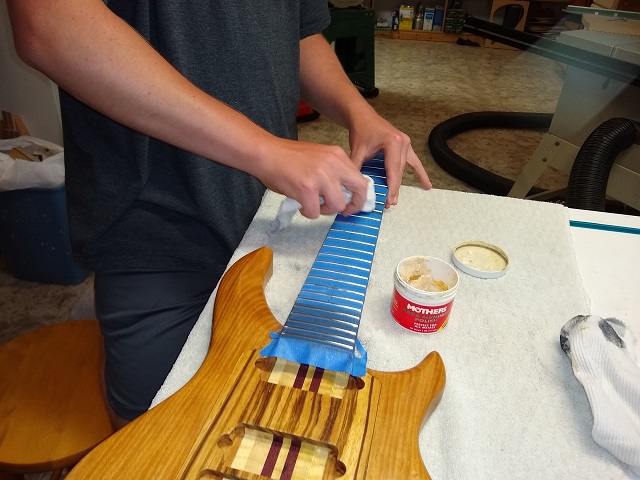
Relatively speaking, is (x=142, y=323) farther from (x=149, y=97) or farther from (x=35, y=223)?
(x=35, y=223)

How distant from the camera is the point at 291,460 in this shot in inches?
17.7

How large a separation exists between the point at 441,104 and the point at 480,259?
2.80 metres

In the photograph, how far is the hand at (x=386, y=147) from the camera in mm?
805

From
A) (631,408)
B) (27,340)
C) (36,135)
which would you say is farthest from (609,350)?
(36,135)

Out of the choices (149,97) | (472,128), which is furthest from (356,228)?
(472,128)

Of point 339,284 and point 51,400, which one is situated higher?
point 339,284

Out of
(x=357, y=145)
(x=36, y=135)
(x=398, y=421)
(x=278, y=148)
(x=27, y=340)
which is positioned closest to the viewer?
(x=398, y=421)

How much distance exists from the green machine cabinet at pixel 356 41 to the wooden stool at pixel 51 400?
8.03ft

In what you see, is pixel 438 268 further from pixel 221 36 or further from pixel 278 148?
pixel 221 36

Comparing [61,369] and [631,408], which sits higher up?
[631,408]

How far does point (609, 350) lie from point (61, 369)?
0.91 meters

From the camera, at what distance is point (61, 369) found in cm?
93

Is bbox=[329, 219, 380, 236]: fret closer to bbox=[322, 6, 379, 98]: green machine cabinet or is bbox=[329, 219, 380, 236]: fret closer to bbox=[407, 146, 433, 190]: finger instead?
bbox=[407, 146, 433, 190]: finger

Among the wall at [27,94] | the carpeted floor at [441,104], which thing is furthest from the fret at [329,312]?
the wall at [27,94]
